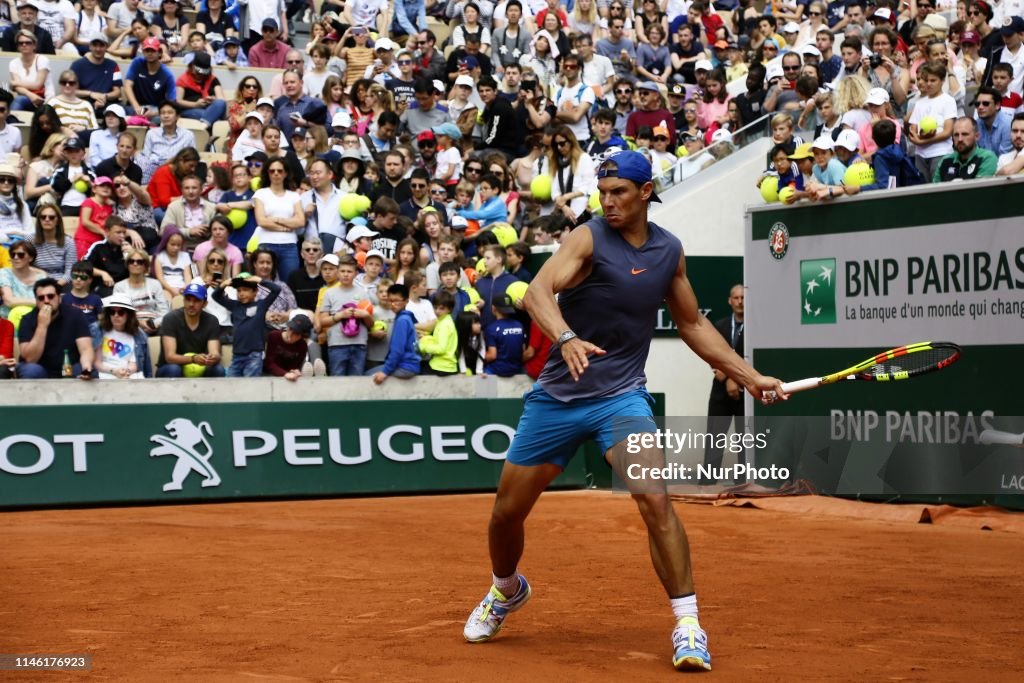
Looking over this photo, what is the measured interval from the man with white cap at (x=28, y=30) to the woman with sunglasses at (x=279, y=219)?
4674 millimetres

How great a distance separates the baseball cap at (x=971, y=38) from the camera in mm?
17469

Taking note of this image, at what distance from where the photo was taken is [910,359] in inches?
492

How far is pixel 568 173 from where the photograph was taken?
690 inches

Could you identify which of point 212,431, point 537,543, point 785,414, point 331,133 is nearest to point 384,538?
point 537,543

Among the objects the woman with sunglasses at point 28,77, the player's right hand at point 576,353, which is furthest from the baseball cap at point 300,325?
the player's right hand at point 576,353

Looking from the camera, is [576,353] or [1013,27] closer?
[576,353]

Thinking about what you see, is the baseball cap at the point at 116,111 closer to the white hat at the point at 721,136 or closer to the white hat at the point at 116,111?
the white hat at the point at 116,111

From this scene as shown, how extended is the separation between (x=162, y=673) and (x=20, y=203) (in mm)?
10713

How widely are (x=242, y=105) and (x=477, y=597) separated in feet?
39.5

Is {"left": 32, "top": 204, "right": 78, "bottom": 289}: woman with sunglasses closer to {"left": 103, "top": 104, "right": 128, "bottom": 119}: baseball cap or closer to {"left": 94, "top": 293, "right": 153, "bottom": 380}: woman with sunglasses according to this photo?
{"left": 94, "top": 293, "right": 153, "bottom": 380}: woman with sunglasses

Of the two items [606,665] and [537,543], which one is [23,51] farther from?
[606,665]

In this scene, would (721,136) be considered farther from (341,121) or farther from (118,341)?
(118,341)

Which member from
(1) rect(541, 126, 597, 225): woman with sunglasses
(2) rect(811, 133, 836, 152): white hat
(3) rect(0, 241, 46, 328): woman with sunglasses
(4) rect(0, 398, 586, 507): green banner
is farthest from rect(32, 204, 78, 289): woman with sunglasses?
(2) rect(811, 133, 836, 152): white hat

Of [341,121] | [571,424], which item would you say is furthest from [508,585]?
[341,121]
